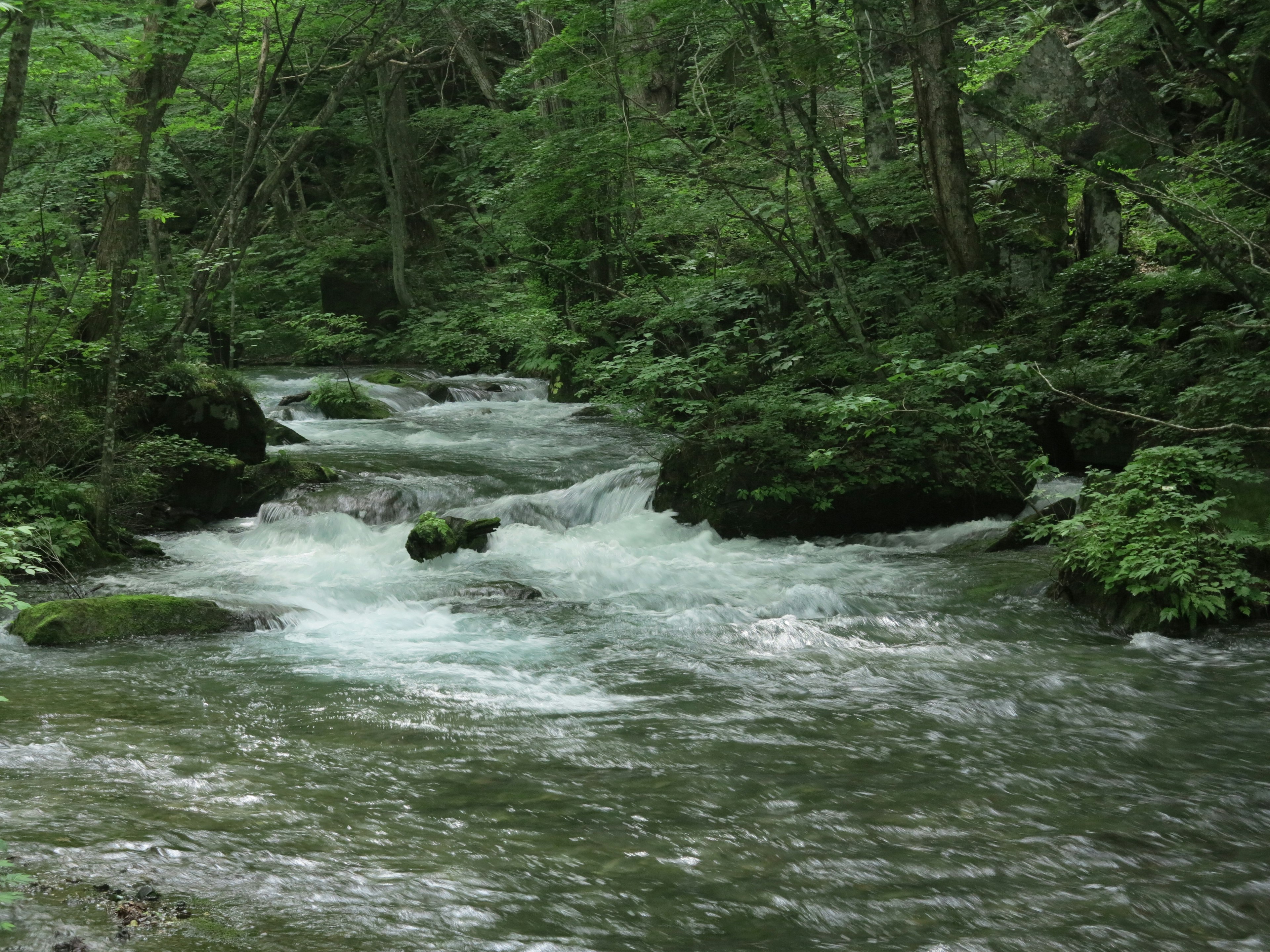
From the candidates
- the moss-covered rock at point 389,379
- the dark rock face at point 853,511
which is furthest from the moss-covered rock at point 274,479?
the moss-covered rock at point 389,379

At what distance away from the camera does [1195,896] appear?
340 cm

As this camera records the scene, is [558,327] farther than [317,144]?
No

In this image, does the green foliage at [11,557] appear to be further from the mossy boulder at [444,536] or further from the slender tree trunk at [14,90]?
the mossy boulder at [444,536]

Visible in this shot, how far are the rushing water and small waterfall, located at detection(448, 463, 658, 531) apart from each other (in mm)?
2429

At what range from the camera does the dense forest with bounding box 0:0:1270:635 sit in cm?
811

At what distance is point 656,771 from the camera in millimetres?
4633

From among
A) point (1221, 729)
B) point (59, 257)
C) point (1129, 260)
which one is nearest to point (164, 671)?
point (1221, 729)

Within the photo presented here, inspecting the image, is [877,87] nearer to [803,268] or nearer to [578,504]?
[803,268]

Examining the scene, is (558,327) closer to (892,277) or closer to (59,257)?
(892,277)

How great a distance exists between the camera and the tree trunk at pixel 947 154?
11086 millimetres

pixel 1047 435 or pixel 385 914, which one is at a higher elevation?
pixel 1047 435

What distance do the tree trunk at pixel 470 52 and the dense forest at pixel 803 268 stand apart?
362 cm

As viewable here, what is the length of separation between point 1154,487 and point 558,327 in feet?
30.0

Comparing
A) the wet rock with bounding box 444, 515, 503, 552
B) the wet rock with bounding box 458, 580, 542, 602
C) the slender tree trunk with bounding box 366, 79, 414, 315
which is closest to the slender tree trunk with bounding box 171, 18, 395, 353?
the wet rock with bounding box 444, 515, 503, 552
